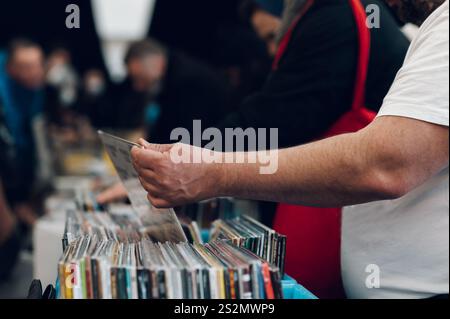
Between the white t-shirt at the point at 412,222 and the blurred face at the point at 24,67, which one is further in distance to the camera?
the blurred face at the point at 24,67

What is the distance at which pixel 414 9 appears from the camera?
3.81 ft

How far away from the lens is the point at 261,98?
1.39 metres

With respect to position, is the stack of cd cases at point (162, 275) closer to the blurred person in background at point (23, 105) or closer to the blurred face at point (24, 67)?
the blurred person in background at point (23, 105)

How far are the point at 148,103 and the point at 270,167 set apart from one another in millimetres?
4797

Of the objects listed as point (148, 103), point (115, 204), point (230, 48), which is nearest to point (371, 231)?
point (115, 204)

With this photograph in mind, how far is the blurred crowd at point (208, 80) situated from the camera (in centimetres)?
125

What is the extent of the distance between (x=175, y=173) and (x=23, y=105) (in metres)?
3.77

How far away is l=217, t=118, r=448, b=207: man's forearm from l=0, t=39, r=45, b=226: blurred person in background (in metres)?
3.51

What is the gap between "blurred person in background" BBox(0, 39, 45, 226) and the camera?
4239 millimetres

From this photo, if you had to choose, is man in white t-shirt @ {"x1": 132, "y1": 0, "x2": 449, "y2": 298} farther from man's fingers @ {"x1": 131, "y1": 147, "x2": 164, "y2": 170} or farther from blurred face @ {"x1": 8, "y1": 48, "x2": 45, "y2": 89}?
blurred face @ {"x1": 8, "y1": 48, "x2": 45, "y2": 89}

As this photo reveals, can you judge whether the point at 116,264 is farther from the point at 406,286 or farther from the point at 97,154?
the point at 97,154

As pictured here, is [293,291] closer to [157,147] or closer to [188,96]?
[157,147]

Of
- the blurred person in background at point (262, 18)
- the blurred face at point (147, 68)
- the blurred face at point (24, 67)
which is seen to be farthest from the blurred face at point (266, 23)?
the blurred face at point (24, 67)

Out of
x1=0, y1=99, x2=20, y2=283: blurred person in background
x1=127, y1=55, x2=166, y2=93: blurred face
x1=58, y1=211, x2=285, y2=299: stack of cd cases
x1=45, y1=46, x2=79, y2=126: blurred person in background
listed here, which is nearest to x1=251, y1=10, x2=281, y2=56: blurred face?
x1=58, y1=211, x2=285, y2=299: stack of cd cases
